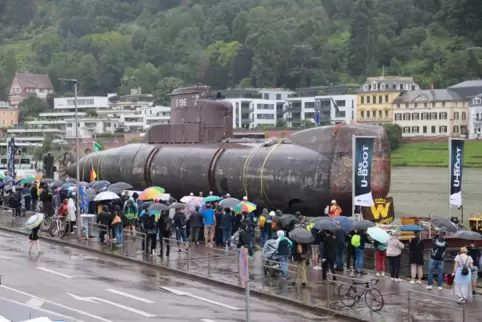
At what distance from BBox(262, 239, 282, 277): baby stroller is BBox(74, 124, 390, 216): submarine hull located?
24.3 ft

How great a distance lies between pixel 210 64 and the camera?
173 m

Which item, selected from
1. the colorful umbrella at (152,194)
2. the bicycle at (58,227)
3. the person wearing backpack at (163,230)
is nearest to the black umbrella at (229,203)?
the person wearing backpack at (163,230)

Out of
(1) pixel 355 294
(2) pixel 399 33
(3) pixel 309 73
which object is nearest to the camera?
(1) pixel 355 294

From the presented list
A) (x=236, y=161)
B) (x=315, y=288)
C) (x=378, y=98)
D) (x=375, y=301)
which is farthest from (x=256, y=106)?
(x=375, y=301)

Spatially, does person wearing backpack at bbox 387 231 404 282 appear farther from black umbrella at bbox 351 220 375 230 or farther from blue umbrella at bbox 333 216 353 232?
blue umbrella at bbox 333 216 353 232

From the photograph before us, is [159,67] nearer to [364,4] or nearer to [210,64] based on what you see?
[210,64]

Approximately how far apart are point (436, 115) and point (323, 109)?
24.4m

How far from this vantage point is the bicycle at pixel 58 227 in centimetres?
3027

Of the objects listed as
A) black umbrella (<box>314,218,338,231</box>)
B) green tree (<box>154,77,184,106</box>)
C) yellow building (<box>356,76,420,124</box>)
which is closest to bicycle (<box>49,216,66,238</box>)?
black umbrella (<box>314,218,338,231</box>)

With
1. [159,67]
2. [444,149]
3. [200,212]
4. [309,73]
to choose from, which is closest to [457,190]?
[200,212]

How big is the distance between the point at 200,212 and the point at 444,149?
7424cm

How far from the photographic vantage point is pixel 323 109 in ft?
428

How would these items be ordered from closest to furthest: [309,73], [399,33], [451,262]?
[451,262] → [309,73] → [399,33]

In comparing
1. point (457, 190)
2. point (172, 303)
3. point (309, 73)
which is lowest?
point (172, 303)
